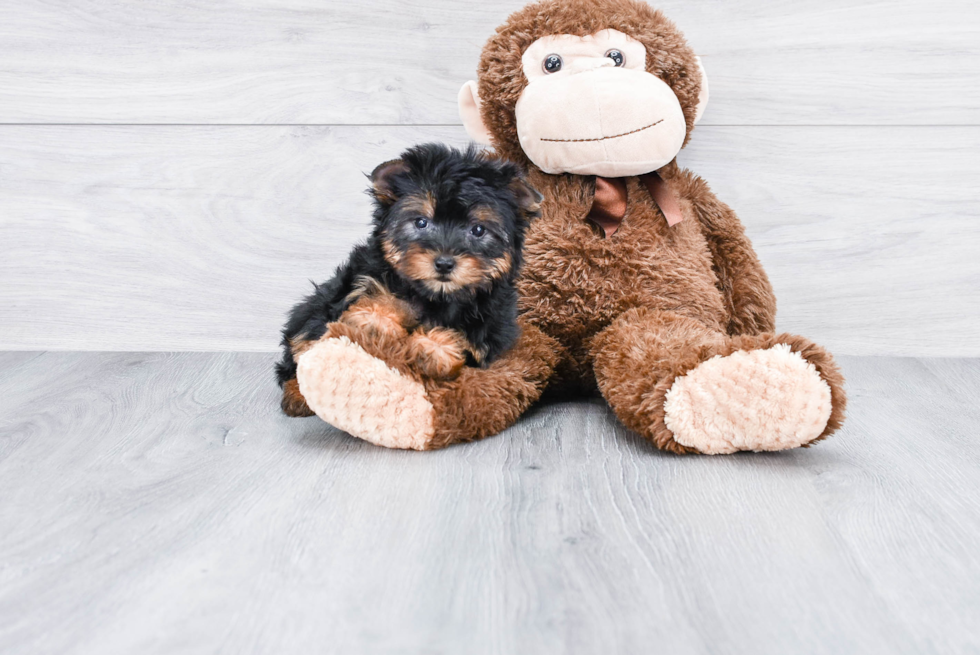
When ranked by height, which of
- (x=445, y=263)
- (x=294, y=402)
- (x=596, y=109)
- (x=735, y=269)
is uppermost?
(x=596, y=109)

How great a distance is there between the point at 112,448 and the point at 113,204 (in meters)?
1.03

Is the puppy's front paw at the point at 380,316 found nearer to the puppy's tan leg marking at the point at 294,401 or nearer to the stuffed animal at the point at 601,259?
the stuffed animal at the point at 601,259

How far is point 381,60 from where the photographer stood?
7.07ft

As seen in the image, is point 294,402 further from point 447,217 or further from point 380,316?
point 447,217

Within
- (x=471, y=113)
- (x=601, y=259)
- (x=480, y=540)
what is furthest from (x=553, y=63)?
(x=480, y=540)

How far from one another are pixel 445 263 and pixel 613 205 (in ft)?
1.88

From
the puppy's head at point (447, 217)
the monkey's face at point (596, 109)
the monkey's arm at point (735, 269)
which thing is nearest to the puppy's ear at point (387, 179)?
the puppy's head at point (447, 217)

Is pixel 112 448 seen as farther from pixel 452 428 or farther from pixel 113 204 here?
pixel 113 204

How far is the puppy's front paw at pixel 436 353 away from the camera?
140 cm

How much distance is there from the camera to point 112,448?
1488 mm

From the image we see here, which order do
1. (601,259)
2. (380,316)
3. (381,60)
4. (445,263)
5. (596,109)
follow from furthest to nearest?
1. (381,60)
2. (601,259)
3. (596,109)
4. (380,316)
5. (445,263)

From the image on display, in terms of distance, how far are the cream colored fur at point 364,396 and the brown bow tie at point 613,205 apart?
60cm

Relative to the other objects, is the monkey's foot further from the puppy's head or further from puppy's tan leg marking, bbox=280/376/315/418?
puppy's tan leg marking, bbox=280/376/315/418

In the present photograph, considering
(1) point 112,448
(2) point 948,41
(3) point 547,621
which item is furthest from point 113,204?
(2) point 948,41
